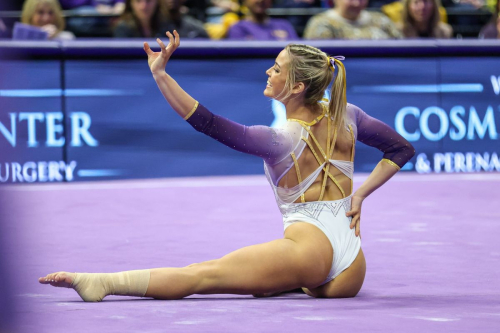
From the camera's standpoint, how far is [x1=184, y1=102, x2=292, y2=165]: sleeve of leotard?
3469mm

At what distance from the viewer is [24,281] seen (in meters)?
3.88

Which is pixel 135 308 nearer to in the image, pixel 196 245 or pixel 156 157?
pixel 196 245

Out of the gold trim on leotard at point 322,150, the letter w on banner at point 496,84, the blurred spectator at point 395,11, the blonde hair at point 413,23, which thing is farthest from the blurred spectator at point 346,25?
the gold trim on leotard at point 322,150

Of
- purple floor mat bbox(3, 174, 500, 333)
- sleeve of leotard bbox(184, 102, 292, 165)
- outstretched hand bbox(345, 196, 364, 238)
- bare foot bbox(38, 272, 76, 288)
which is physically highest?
sleeve of leotard bbox(184, 102, 292, 165)

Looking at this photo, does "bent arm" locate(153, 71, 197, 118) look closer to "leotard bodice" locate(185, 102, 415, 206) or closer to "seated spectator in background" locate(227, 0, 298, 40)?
"leotard bodice" locate(185, 102, 415, 206)

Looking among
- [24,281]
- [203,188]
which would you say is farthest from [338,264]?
[203,188]

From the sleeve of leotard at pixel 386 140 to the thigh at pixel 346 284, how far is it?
558 mm

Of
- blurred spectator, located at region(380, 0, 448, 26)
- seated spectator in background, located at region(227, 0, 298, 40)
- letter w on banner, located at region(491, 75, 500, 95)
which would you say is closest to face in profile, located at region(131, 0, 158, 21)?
seated spectator in background, located at region(227, 0, 298, 40)

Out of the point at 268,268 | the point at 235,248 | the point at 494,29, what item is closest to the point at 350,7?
the point at 494,29

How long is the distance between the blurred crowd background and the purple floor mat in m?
1.67

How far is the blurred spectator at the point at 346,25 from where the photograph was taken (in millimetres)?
8516

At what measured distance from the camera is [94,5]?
32.9ft

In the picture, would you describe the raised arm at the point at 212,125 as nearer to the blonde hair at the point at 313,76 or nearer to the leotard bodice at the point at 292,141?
the leotard bodice at the point at 292,141

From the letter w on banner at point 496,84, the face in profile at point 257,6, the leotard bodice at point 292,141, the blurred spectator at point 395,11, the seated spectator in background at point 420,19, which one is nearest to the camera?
the leotard bodice at point 292,141
